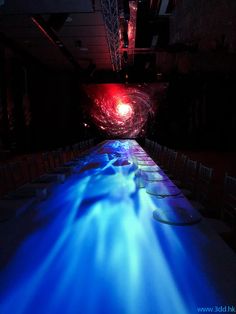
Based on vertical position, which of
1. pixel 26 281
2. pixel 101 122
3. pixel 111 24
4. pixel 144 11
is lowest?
pixel 26 281

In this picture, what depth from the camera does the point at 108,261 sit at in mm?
1021

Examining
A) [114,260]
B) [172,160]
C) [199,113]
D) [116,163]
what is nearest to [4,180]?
[116,163]

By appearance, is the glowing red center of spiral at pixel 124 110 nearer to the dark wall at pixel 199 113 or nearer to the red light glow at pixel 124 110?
the red light glow at pixel 124 110

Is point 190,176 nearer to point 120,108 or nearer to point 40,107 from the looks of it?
point 120,108

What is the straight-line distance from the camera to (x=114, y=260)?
3.38 feet

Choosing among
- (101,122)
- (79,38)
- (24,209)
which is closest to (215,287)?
(24,209)

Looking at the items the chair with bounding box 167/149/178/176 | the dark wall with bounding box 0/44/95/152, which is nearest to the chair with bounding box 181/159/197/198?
the chair with bounding box 167/149/178/176

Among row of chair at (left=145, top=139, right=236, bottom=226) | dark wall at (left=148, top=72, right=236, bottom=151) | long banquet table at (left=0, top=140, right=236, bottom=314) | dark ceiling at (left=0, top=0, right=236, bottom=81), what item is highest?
dark ceiling at (left=0, top=0, right=236, bottom=81)

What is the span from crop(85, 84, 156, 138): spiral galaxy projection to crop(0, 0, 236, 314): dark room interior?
3 cm

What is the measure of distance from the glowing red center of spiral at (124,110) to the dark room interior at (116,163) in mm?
34

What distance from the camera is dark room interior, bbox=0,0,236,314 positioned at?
0.88 meters

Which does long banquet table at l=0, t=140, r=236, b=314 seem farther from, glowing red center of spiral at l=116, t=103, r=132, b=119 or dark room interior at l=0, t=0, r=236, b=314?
glowing red center of spiral at l=116, t=103, r=132, b=119

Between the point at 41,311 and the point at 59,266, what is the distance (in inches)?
9.6

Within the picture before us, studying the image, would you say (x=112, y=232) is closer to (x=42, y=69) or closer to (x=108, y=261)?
(x=108, y=261)
